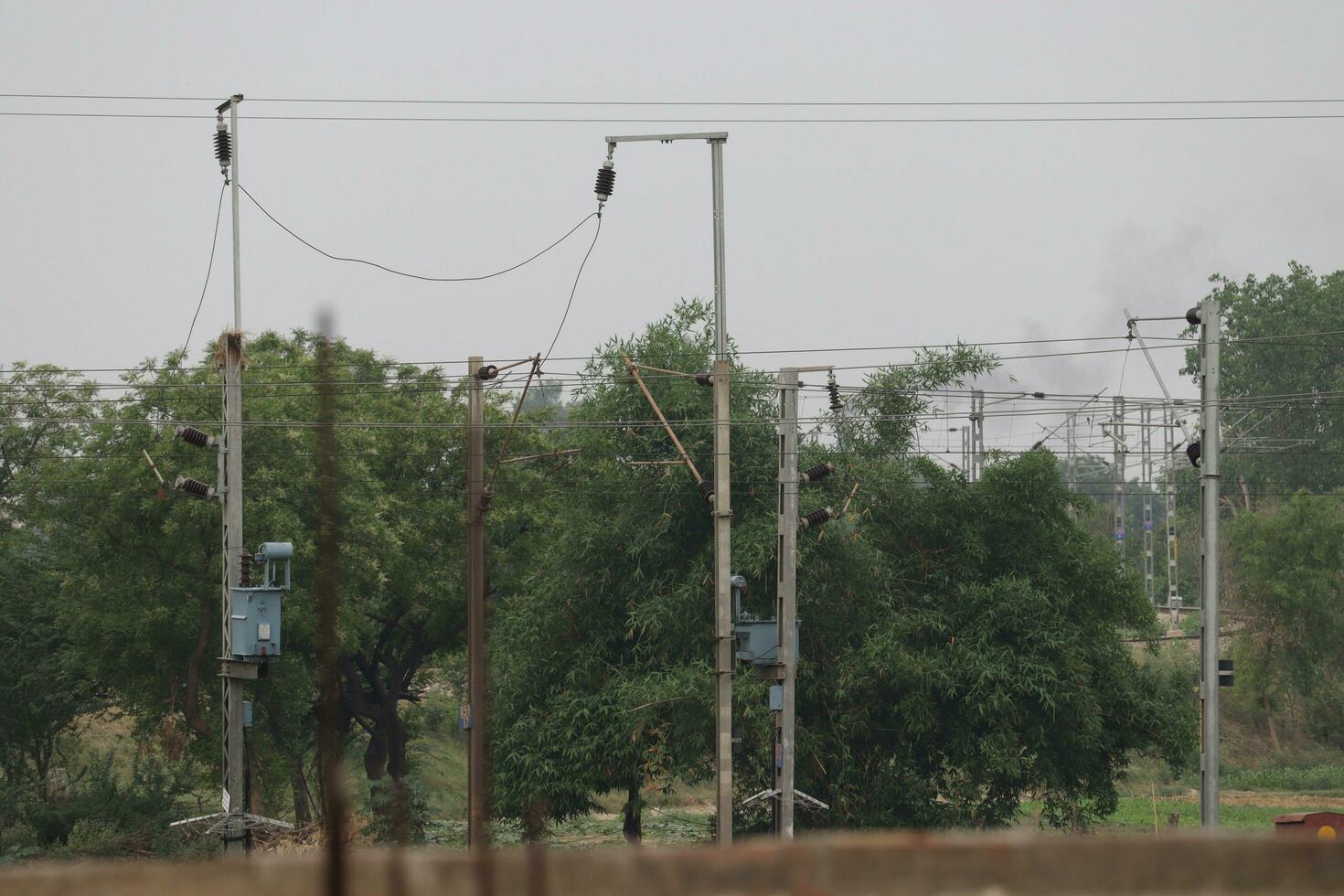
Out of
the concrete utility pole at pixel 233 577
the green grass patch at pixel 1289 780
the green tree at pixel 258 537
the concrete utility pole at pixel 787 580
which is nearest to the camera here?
the concrete utility pole at pixel 233 577

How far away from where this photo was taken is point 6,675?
3052 cm

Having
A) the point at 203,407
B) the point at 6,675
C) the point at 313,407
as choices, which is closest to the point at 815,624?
the point at 313,407

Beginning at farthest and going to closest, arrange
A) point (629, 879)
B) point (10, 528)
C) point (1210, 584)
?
point (10, 528) < point (1210, 584) < point (629, 879)

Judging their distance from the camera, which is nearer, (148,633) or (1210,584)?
(1210,584)

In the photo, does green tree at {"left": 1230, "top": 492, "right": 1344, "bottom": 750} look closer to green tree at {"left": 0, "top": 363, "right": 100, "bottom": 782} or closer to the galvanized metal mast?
the galvanized metal mast

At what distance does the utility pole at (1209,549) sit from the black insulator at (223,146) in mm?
13530

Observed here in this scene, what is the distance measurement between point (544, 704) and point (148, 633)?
27.6 ft

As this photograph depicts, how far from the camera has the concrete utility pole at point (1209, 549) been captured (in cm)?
1752

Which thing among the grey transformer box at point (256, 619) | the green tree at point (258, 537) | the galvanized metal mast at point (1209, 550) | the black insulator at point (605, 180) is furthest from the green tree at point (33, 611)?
the galvanized metal mast at point (1209, 550)

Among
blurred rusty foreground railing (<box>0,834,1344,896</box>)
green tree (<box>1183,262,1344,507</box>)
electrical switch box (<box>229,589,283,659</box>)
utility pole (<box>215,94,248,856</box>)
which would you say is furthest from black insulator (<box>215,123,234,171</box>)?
green tree (<box>1183,262,1344,507</box>)

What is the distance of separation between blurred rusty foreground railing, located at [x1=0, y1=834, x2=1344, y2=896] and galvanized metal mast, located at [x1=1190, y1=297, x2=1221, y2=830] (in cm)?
1680

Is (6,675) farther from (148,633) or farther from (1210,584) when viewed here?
(1210,584)

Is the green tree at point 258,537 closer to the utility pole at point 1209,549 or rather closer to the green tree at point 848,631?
the green tree at point 848,631

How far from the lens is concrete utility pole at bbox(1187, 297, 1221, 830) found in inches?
690
